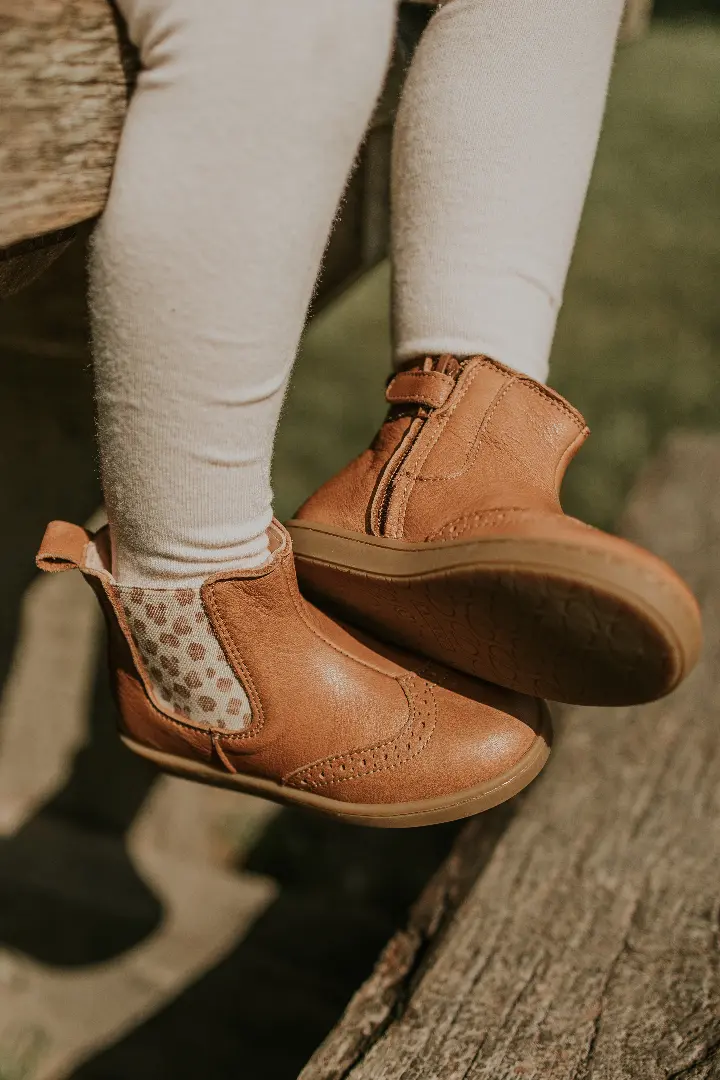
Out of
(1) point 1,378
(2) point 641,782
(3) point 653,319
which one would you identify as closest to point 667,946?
(2) point 641,782

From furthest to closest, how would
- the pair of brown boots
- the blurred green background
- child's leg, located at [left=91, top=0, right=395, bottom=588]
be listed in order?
the blurred green background
the pair of brown boots
child's leg, located at [left=91, top=0, right=395, bottom=588]

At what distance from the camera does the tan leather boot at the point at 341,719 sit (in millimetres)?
824

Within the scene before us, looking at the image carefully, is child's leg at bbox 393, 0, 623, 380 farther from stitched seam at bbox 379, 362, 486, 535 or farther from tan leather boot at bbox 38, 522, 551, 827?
tan leather boot at bbox 38, 522, 551, 827

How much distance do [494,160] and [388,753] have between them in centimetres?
50

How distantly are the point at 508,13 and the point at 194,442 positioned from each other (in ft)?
1.49

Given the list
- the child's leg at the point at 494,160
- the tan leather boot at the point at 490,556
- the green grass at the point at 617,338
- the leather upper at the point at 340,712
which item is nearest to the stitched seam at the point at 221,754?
the leather upper at the point at 340,712

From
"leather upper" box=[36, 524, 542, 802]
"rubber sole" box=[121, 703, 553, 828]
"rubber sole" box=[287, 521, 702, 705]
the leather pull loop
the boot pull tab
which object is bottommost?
"rubber sole" box=[121, 703, 553, 828]

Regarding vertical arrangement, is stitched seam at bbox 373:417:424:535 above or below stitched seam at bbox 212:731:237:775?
above

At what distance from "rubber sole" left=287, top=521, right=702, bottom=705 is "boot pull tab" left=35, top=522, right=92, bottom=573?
0.19 metres

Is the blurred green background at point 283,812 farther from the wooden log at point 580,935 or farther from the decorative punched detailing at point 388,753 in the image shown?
the decorative punched detailing at point 388,753

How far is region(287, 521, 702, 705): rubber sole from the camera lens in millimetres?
668

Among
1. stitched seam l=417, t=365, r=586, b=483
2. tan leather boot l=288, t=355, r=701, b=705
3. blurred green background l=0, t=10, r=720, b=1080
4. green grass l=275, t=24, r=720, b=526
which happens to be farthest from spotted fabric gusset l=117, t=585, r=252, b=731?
green grass l=275, t=24, r=720, b=526

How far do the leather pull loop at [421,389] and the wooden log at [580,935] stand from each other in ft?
1.75

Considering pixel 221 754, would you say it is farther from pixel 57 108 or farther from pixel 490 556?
pixel 57 108
